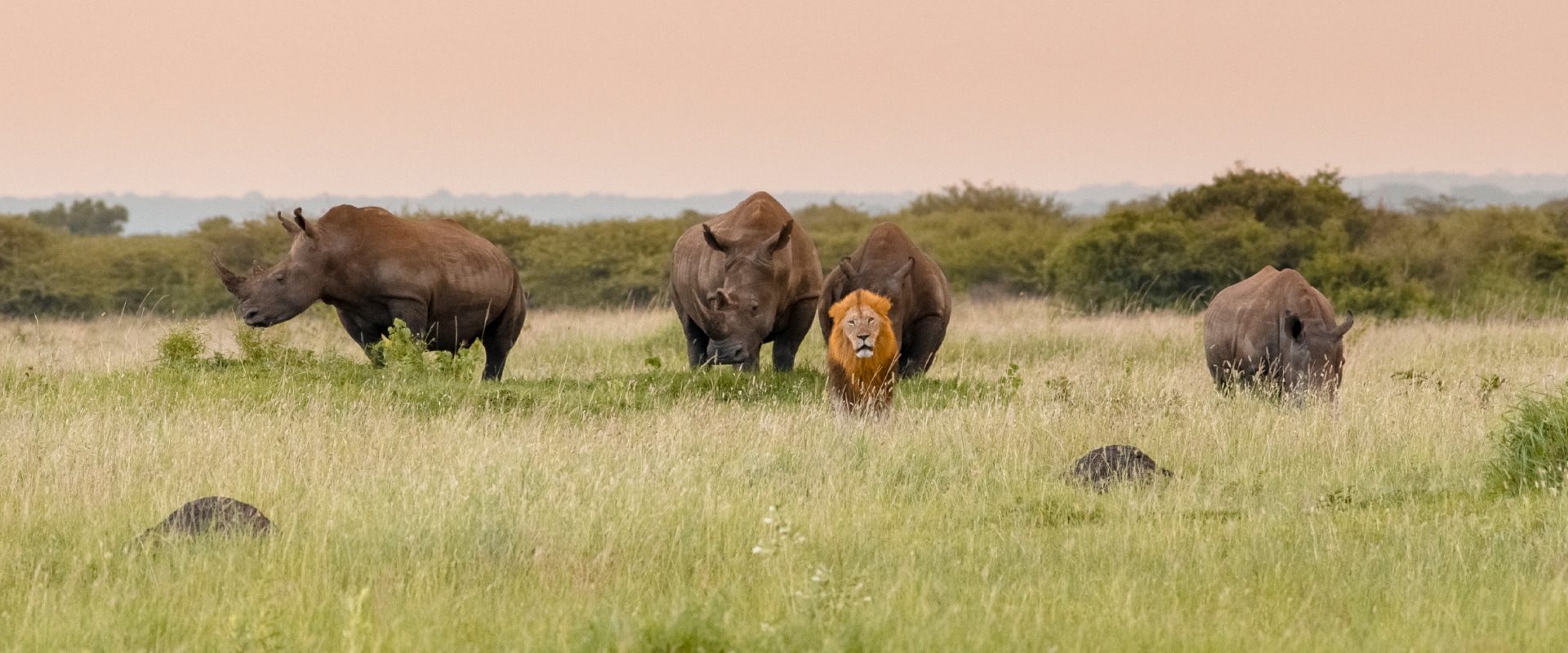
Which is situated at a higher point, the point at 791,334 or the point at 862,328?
the point at 862,328

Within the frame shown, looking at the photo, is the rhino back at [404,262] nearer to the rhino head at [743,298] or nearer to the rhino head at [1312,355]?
the rhino head at [743,298]

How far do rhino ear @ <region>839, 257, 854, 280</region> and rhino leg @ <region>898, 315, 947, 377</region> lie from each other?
836mm

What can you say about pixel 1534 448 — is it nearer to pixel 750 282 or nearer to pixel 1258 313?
pixel 1258 313

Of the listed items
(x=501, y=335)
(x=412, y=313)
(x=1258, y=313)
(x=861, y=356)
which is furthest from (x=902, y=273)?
(x=501, y=335)

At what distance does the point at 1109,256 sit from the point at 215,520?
27627 millimetres

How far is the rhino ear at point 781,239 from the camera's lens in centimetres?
1178

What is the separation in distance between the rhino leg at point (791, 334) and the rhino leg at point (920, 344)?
0.86 metres

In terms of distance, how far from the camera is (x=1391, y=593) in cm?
577

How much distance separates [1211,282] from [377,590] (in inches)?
1128

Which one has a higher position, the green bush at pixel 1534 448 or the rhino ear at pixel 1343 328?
the rhino ear at pixel 1343 328

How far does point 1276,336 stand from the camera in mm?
11828

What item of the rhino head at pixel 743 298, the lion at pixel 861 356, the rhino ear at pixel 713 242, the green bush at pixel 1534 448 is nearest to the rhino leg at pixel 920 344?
the rhino head at pixel 743 298

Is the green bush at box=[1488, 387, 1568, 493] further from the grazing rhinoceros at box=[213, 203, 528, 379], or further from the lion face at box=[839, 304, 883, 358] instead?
the grazing rhinoceros at box=[213, 203, 528, 379]

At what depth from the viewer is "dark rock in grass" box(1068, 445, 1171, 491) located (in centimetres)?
848
